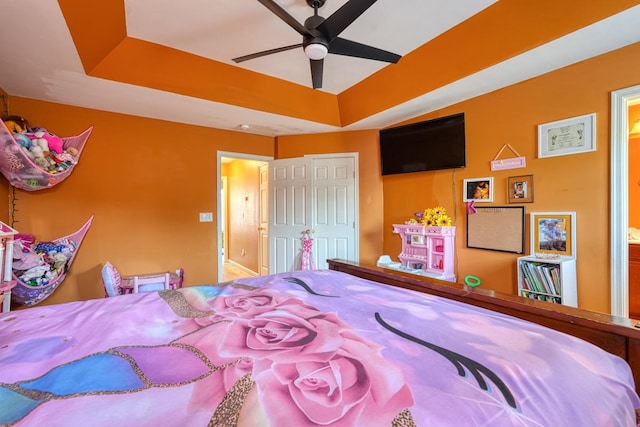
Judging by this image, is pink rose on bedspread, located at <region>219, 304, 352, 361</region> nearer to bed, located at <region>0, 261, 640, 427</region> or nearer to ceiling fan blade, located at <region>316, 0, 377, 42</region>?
bed, located at <region>0, 261, 640, 427</region>

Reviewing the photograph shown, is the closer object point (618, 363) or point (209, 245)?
point (618, 363)

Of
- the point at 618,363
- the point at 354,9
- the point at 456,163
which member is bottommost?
the point at 618,363

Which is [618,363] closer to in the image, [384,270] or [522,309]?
[522,309]

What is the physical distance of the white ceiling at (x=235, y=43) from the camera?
1822 millimetres

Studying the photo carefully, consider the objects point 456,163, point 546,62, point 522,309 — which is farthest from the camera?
point 456,163

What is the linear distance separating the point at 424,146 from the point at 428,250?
117 centimetres

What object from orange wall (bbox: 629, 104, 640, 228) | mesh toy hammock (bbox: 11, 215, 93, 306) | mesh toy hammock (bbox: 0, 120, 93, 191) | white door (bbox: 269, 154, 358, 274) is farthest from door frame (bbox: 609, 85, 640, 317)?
mesh toy hammock (bbox: 11, 215, 93, 306)

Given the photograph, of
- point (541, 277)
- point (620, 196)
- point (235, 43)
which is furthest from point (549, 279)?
point (235, 43)

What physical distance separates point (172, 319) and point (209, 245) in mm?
2747

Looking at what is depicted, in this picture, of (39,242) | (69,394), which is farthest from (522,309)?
(39,242)

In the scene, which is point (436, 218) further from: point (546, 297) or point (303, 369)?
point (303, 369)

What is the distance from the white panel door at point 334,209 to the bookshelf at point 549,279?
1.99 metres

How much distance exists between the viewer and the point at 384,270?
76.4 inches

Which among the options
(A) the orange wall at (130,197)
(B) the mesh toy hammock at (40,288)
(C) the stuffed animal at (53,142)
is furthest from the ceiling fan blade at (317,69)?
(B) the mesh toy hammock at (40,288)
